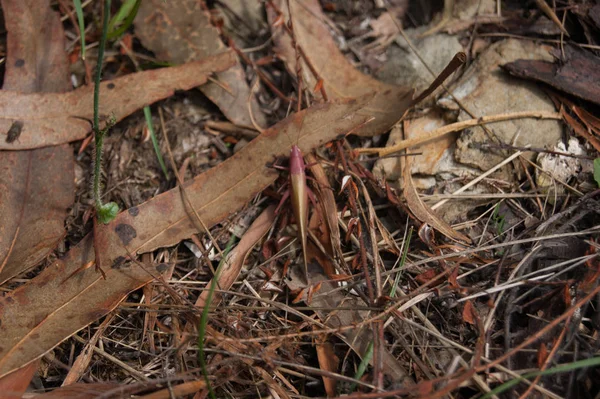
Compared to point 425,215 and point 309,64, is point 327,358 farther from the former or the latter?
point 309,64

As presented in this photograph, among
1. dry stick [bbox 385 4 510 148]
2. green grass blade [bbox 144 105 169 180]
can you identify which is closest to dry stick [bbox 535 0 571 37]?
dry stick [bbox 385 4 510 148]

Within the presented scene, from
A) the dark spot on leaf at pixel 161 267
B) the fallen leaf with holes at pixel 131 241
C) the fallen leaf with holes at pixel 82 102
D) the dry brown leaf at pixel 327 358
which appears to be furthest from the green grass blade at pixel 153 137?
the dry brown leaf at pixel 327 358

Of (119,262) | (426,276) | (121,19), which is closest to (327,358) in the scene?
(426,276)

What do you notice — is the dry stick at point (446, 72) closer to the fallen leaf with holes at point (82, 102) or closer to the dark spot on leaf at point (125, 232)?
the fallen leaf with holes at point (82, 102)

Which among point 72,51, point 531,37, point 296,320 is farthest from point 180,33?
point 531,37

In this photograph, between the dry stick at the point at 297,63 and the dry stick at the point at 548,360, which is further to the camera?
the dry stick at the point at 297,63

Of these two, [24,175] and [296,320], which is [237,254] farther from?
[24,175]
